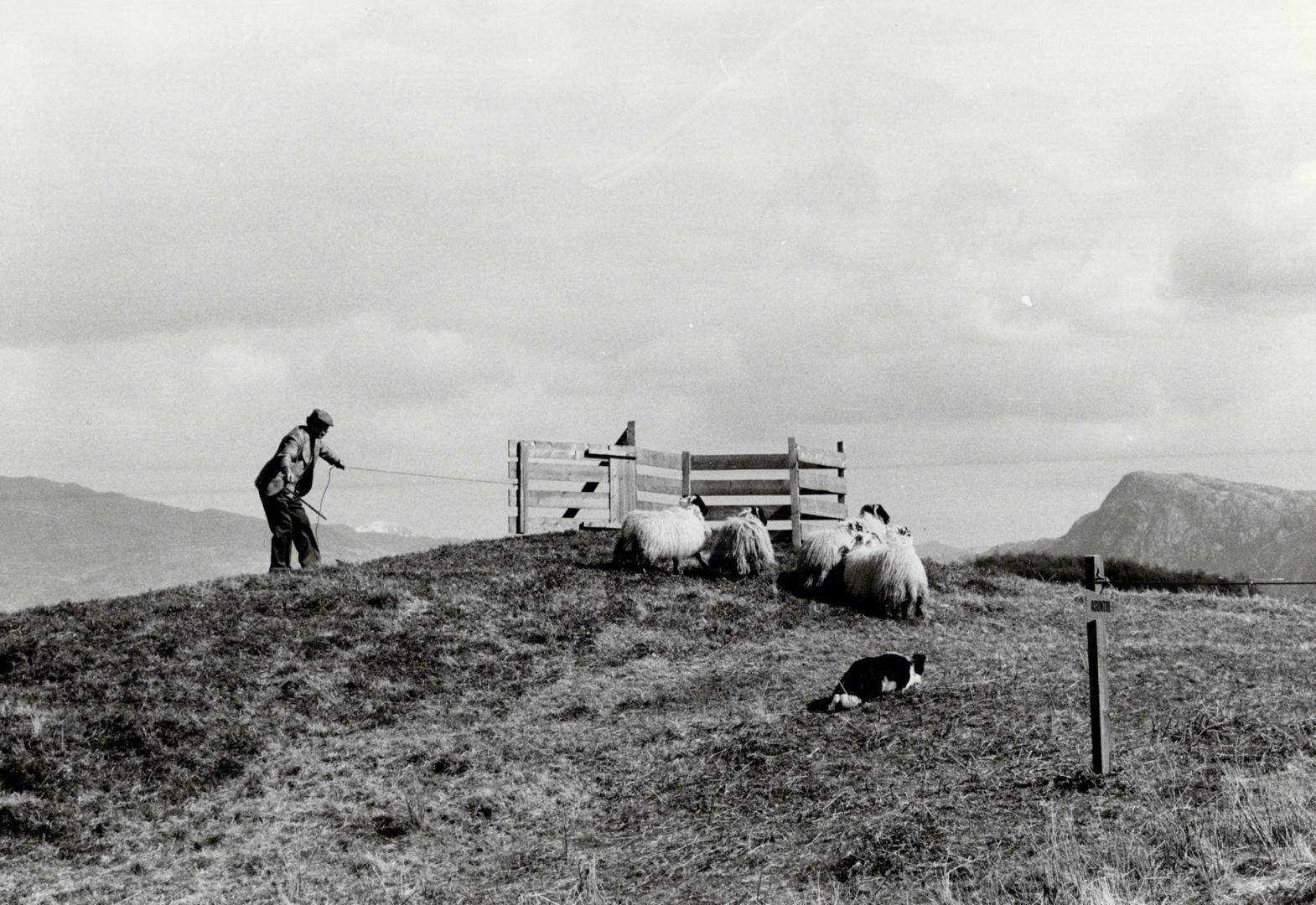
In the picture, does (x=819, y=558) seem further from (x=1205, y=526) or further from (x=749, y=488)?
(x=1205, y=526)

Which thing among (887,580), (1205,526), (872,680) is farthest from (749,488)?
(1205,526)

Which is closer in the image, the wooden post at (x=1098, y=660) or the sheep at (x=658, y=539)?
the wooden post at (x=1098, y=660)

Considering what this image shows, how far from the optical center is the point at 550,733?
379 inches

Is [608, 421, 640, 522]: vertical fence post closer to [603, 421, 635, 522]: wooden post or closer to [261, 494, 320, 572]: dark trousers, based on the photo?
[603, 421, 635, 522]: wooden post

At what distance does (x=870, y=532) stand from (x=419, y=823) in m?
9.19

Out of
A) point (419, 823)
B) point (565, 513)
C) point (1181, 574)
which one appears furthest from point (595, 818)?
point (1181, 574)

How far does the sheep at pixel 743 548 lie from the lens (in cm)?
1563

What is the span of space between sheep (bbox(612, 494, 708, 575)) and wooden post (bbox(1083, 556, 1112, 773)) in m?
8.96

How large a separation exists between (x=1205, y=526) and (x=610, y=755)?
152 m

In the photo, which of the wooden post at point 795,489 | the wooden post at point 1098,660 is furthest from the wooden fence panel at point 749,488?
the wooden post at point 1098,660

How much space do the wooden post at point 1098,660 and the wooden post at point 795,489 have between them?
11.9m

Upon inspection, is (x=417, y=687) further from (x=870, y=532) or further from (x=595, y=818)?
(x=870, y=532)

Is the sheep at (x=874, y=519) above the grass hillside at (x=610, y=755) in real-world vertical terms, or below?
above

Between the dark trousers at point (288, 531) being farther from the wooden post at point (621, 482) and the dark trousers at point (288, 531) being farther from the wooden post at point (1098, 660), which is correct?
the wooden post at point (1098, 660)
